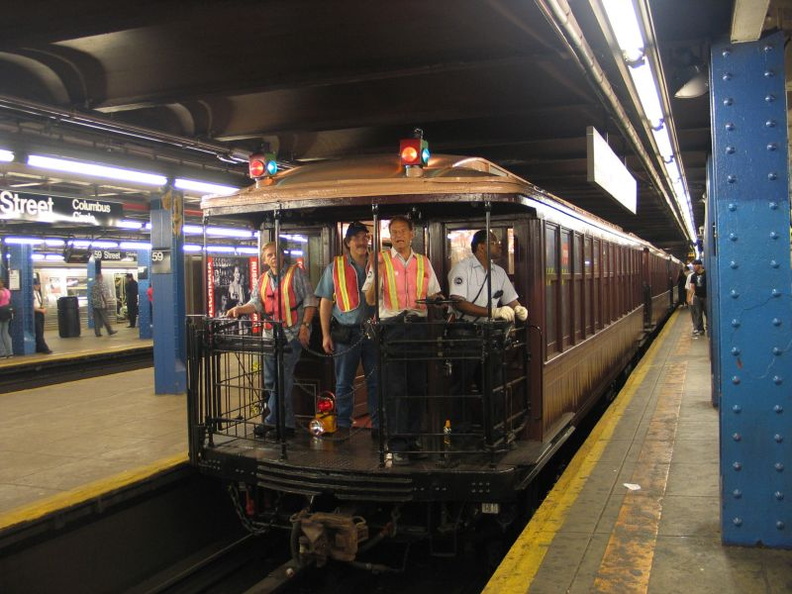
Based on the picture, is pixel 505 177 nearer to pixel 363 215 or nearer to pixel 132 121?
pixel 363 215

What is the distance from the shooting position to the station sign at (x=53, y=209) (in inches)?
348

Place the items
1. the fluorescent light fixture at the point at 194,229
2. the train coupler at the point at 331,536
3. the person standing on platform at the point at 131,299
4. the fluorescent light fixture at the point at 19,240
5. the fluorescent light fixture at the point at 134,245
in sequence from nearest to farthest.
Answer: the train coupler at the point at 331,536
the fluorescent light fixture at the point at 194,229
the fluorescent light fixture at the point at 19,240
the fluorescent light fixture at the point at 134,245
the person standing on platform at the point at 131,299

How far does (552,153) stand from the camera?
36.6 feet

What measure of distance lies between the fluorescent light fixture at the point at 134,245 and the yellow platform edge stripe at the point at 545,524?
Answer: 55.6 ft

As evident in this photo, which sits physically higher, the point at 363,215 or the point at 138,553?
the point at 363,215

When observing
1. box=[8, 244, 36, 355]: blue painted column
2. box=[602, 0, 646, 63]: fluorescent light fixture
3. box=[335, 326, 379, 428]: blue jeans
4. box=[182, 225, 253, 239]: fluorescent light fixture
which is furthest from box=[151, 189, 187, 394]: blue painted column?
box=[602, 0, 646, 63]: fluorescent light fixture

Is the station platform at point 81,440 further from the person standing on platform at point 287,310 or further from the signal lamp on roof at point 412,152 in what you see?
the signal lamp on roof at point 412,152

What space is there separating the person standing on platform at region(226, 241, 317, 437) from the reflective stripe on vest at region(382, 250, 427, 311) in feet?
2.98

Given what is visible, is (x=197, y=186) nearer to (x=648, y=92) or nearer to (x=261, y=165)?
(x=261, y=165)

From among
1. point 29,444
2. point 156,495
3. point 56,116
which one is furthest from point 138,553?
point 56,116

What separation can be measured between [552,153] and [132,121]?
242 inches

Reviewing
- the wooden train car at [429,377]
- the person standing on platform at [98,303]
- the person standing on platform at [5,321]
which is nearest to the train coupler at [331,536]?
the wooden train car at [429,377]

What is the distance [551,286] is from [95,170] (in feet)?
17.1

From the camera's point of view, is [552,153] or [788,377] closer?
[788,377]
